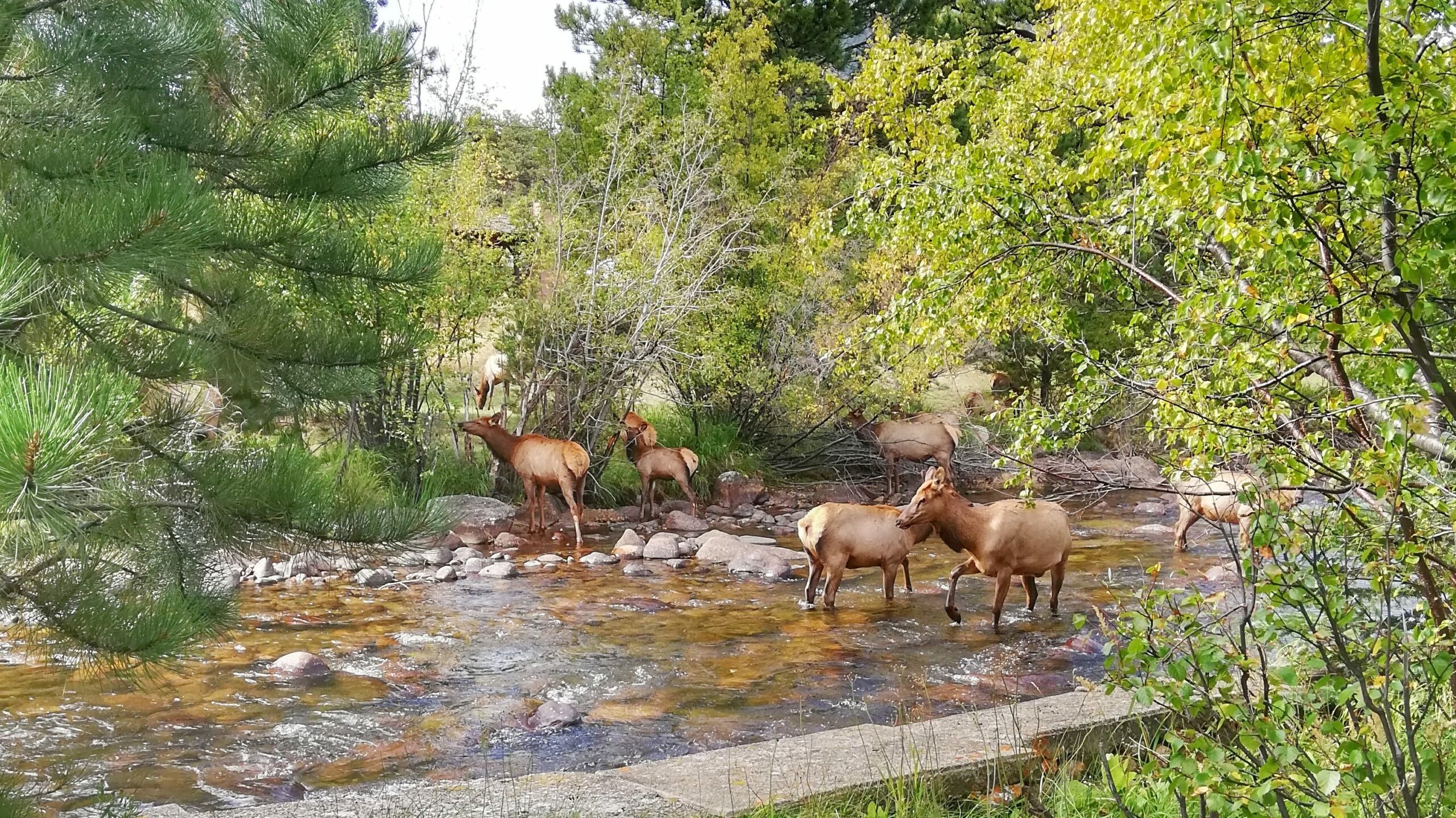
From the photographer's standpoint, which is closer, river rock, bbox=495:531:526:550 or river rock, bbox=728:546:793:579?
river rock, bbox=728:546:793:579

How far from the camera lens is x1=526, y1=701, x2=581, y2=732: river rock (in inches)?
234

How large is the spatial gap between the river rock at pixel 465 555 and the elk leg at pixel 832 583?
3647 mm

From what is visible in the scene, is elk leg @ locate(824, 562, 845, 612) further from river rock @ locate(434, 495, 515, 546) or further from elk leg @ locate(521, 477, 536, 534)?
elk leg @ locate(521, 477, 536, 534)

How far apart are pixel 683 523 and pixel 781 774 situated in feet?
28.6

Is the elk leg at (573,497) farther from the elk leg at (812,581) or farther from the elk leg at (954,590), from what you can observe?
the elk leg at (954,590)

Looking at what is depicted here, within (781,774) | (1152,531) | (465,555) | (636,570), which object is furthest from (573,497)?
(781,774)

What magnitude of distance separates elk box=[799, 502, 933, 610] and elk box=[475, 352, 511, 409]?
6.00 meters

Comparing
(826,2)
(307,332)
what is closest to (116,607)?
(307,332)

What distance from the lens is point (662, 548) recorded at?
430 inches

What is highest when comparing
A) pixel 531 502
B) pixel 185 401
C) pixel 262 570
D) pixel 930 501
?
pixel 185 401

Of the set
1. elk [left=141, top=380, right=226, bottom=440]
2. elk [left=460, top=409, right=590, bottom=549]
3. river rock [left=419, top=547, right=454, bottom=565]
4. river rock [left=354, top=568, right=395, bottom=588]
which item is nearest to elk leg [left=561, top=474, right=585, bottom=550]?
elk [left=460, top=409, right=590, bottom=549]

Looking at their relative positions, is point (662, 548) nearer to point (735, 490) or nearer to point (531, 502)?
point (531, 502)

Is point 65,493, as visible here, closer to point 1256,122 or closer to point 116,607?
point 116,607

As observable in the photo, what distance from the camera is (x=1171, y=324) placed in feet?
14.3
